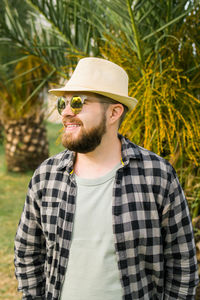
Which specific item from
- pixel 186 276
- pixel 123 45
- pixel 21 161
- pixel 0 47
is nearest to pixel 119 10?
pixel 123 45

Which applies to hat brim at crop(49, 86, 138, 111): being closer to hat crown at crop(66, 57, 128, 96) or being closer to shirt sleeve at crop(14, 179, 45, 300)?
hat crown at crop(66, 57, 128, 96)

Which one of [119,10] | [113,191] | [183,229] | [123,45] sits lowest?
[183,229]

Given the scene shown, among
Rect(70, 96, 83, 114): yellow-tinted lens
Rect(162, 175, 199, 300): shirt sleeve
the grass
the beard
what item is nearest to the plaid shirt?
Rect(162, 175, 199, 300): shirt sleeve

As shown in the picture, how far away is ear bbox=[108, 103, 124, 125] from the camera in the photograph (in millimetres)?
1502

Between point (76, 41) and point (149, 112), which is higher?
point (76, 41)

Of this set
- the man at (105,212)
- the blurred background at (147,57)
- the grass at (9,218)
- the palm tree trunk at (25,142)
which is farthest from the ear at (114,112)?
the palm tree trunk at (25,142)

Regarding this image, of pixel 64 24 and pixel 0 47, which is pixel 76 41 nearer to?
pixel 64 24

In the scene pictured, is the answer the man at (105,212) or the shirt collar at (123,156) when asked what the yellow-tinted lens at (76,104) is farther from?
A: the shirt collar at (123,156)

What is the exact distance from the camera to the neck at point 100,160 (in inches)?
57.9

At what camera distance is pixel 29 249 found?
1.57m

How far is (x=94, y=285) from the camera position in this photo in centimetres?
135

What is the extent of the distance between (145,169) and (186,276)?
0.52 meters

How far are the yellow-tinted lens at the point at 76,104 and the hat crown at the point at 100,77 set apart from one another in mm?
69

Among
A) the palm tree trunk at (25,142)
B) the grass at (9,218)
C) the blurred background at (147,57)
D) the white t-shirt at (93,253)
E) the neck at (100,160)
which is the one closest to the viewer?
the white t-shirt at (93,253)
